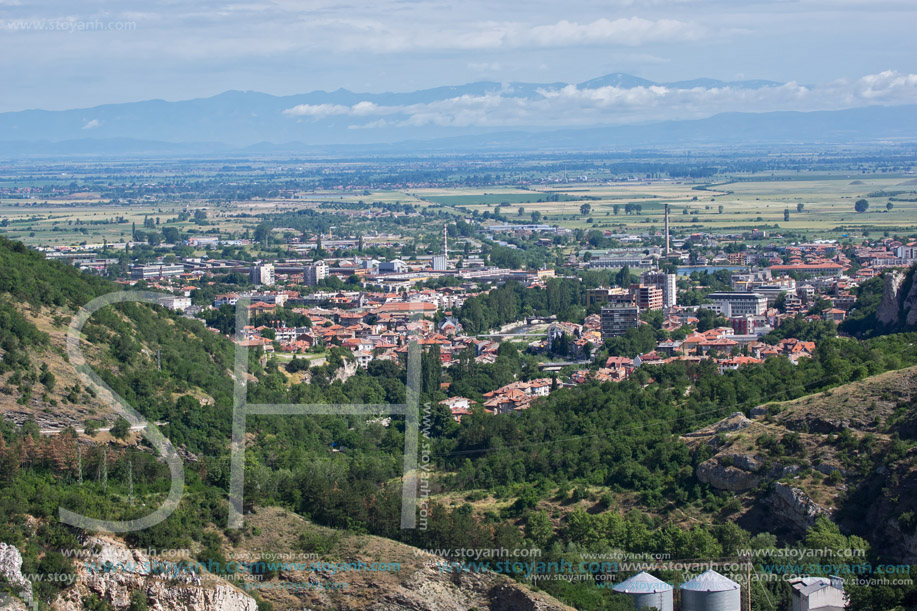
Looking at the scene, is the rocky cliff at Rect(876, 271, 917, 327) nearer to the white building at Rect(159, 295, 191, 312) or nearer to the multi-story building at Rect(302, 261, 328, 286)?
the white building at Rect(159, 295, 191, 312)

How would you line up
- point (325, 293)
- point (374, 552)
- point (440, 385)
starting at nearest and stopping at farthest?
point (374, 552), point (440, 385), point (325, 293)

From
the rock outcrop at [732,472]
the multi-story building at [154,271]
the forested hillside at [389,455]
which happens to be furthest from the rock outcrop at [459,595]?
the multi-story building at [154,271]

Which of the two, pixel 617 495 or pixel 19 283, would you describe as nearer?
pixel 617 495

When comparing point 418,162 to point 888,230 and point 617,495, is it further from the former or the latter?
point 617,495

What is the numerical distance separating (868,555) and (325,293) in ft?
116

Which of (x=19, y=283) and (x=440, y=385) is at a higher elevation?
(x=19, y=283)

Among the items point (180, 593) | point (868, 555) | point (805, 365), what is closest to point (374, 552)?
point (180, 593)

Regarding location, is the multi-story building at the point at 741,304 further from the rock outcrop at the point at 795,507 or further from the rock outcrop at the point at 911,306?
the rock outcrop at the point at 795,507

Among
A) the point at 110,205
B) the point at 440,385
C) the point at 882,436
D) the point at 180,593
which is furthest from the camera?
the point at 110,205

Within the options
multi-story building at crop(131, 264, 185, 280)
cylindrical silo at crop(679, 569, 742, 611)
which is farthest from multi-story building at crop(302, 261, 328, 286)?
cylindrical silo at crop(679, 569, 742, 611)

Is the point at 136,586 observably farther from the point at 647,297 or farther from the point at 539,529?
the point at 647,297

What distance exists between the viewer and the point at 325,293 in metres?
49.0

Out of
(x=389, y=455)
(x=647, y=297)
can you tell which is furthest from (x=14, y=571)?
(x=647, y=297)

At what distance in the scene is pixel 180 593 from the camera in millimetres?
11656
